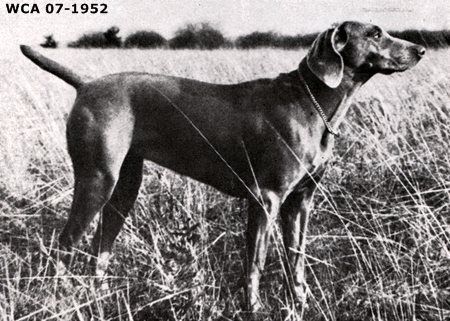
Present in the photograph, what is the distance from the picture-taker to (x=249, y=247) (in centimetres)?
312

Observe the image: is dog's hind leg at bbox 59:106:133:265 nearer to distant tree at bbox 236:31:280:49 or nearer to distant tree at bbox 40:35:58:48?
distant tree at bbox 40:35:58:48

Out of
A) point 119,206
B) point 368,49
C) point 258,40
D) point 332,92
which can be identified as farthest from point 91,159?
point 258,40

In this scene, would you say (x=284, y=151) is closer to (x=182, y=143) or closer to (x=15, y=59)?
(x=182, y=143)

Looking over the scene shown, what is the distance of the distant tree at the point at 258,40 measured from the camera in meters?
5.40

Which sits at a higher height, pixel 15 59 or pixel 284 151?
pixel 284 151

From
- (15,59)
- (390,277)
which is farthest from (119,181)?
(15,59)

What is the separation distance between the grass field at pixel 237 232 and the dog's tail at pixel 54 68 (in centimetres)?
66

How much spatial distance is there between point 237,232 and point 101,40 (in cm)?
295

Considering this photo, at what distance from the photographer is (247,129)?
127 inches

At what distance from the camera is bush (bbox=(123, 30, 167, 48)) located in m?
5.71

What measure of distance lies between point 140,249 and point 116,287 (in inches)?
16.8

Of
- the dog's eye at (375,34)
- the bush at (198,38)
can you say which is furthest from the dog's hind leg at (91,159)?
the bush at (198,38)

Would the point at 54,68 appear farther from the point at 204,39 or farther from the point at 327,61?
the point at 204,39

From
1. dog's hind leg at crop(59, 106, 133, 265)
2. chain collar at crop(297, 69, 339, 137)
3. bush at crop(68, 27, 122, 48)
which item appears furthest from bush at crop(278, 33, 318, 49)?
dog's hind leg at crop(59, 106, 133, 265)
